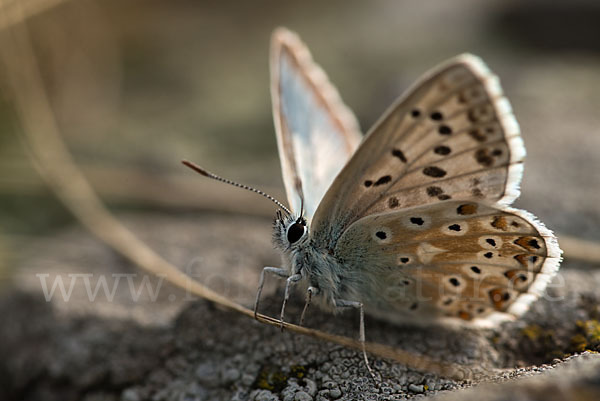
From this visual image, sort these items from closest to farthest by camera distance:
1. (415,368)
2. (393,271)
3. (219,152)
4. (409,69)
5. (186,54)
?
(415,368) → (393,271) → (219,152) → (409,69) → (186,54)

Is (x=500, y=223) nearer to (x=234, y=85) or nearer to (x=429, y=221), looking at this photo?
(x=429, y=221)

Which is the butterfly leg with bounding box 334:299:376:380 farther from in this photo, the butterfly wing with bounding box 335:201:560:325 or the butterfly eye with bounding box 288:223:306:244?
the butterfly eye with bounding box 288:223:306:244

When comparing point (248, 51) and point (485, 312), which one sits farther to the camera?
point (248, 51)

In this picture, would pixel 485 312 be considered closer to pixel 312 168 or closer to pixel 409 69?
pixel 312 168

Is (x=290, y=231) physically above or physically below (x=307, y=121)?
below

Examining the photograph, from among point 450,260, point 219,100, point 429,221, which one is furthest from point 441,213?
point 219,100

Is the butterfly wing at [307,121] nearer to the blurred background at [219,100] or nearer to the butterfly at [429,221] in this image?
the butterfly at [429,221]

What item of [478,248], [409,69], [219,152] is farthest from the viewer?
[409,69]

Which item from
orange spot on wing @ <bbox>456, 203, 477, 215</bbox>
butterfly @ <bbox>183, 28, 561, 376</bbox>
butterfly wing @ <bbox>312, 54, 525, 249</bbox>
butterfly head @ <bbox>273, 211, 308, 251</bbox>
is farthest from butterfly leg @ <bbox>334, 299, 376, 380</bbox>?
orange spot on wing @ <bbox>456, 203, 477, 215</bbox>

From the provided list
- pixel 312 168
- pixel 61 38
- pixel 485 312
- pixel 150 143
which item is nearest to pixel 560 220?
pixel 485 312
